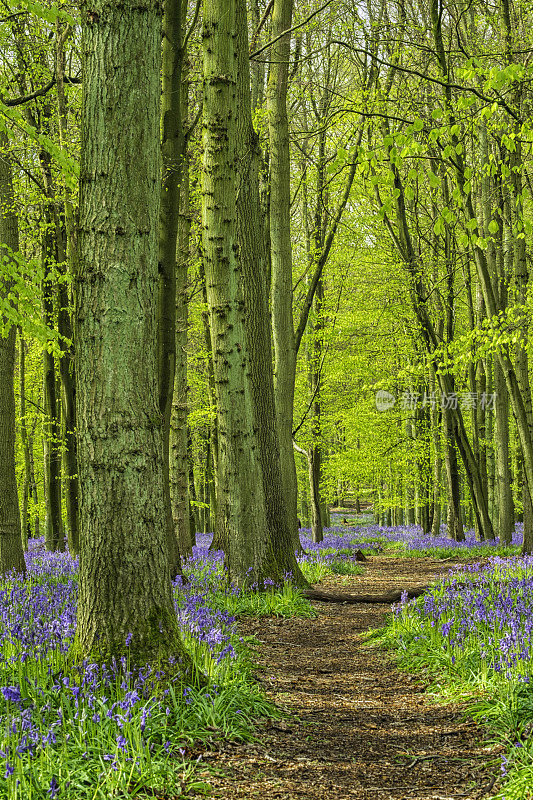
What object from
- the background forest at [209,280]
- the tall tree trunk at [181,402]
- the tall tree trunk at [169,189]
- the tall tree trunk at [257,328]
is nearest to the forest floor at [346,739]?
the background forest at [209,280]

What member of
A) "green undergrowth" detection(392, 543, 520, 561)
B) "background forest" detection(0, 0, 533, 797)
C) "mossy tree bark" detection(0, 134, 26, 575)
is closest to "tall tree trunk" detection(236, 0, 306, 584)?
"background forest" detection(0, 0, 533, 797)

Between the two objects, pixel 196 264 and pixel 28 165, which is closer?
pixel 28 165

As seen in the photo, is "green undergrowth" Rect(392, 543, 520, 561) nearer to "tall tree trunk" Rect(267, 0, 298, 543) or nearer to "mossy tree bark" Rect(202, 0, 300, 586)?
"tall tree trunk" Rect(267, 0, 298, 543)

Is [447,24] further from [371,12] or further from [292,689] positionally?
[292,689]

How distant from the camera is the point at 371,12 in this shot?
1459 centimetres

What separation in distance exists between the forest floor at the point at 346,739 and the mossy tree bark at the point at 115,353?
818mm

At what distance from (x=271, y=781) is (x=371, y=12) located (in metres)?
16.0

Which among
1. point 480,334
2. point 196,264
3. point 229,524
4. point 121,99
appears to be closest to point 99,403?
point 121,99

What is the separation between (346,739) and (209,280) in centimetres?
494

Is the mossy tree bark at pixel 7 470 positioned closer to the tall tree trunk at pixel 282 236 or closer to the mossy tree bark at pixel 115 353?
the tall tree trunk at pixel 282 236

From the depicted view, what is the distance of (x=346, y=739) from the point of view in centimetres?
386

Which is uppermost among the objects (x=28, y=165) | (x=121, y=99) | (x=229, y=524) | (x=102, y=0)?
(x=28, y=165)

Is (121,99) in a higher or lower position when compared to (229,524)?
higher

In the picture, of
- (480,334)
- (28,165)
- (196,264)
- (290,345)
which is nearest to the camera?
(480,334)
